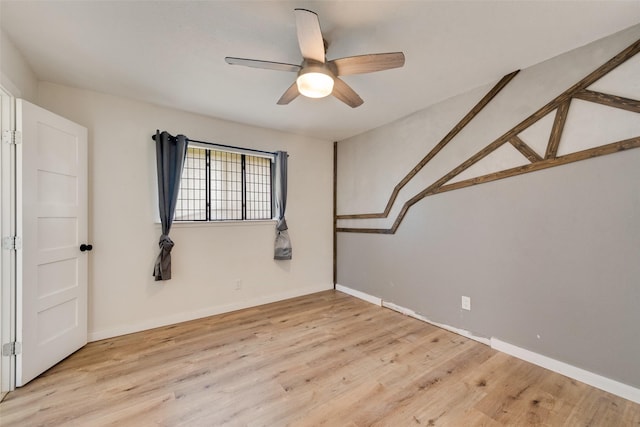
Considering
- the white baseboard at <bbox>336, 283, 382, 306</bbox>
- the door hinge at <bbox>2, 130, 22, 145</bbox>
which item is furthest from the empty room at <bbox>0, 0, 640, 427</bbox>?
the white baseboard at <bbox>336, 283, 382, 306</bbox>

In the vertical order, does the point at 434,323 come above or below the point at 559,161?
below

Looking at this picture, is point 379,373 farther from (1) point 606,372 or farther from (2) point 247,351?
(1) point 606,372

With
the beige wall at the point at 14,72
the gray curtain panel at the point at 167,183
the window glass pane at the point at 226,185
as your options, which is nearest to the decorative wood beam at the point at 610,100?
the window glass pane at the point at 226,185

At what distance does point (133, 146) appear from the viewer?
2795 mm

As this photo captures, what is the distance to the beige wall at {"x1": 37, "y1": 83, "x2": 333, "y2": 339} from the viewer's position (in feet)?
8.57

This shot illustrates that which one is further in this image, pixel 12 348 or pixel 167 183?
pixel 167 183

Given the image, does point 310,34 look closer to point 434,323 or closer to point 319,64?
point 319,64

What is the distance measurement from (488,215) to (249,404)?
98.5 inches

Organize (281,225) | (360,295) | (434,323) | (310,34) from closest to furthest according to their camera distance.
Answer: (310,34) < (434,323) < (281,225) < (360,295)

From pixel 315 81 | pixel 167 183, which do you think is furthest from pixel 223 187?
pixel 315 81

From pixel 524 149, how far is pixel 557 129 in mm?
242

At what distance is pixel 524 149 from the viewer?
2.21 m

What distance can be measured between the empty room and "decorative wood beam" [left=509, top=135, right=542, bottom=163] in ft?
0.04

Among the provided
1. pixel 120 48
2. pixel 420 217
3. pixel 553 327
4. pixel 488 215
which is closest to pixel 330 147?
pixel 420 217
